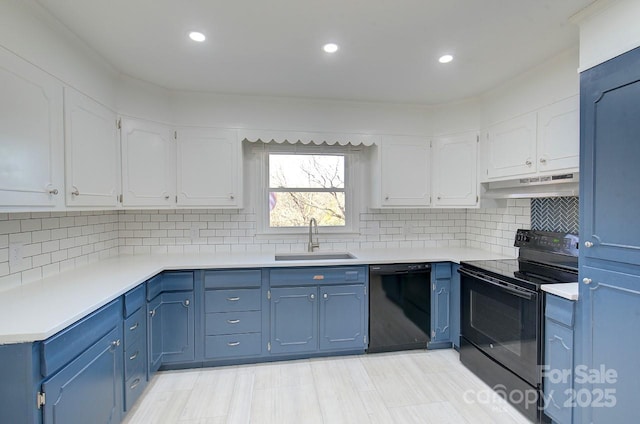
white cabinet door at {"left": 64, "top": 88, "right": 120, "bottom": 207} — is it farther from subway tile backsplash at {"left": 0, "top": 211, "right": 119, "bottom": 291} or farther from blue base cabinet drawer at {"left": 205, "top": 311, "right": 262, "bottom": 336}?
blue base cabinet drawer at {"left": 205, "top": 311, "right": 262, "bottom": 336}

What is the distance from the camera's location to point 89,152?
2025mm

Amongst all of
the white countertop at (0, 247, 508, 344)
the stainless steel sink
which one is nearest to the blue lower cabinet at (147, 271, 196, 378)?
the white countertop at (0, 247, 508, 344)

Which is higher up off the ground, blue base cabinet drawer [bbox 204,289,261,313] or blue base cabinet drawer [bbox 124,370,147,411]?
blue base cabinet drawer [bbox 204,289,261,313]

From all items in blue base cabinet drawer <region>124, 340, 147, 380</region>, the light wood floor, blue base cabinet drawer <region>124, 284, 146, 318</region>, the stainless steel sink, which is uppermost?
the stainless steel sink

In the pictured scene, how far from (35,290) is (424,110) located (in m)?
3.42

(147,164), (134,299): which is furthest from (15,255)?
(147,164)

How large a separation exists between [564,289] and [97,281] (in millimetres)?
2867

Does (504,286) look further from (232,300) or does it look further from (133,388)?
(133,388)

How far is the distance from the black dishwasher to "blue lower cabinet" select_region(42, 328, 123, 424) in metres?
1.93

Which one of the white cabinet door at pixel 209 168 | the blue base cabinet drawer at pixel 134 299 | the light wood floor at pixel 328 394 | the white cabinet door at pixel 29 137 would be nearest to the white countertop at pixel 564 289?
the light wood floor at pixel 328 394

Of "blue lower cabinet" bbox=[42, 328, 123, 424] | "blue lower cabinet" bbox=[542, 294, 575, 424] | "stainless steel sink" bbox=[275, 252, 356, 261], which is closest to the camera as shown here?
"blue lower cabinet" bbox=[42, 328, 123, 424]

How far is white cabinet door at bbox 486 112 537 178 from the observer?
7.57 feet

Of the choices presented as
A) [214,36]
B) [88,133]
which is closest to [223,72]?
[214,36]

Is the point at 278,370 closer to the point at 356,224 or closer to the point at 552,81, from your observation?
the point at 356,224
